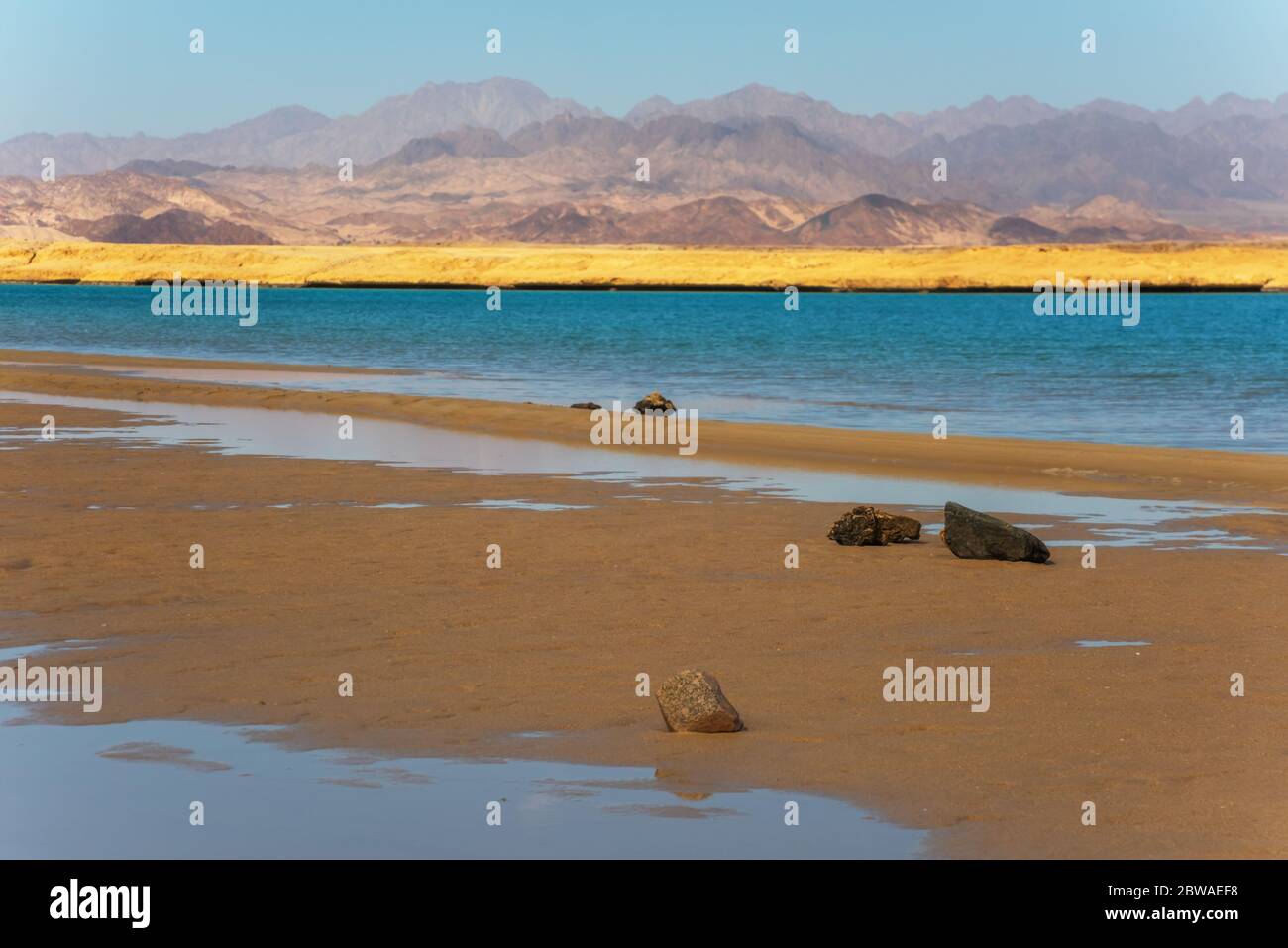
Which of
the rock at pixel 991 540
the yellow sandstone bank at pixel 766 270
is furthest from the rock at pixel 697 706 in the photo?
the yellow sandstone bank at pixel 766 270

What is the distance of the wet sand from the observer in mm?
8203

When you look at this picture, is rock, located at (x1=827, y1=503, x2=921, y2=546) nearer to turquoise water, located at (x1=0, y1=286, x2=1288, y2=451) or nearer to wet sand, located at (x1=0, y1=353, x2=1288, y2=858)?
wet sand, located at (x1=0, y1=353, x2=1288, y2=858)

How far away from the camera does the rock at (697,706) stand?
29.1 feet

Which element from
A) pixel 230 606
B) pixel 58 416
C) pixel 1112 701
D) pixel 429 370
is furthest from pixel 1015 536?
pixel 429 370

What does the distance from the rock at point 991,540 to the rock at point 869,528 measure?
79 cm

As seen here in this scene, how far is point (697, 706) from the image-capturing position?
888cm

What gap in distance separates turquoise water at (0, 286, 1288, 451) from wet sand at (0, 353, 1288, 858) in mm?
13748

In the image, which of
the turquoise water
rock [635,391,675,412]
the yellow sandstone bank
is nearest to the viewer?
rock [635,391,675,412]

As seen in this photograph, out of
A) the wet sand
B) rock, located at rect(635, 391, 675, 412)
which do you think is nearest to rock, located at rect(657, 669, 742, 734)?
the wet sand

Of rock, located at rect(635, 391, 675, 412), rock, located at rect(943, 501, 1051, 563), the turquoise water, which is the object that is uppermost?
the turquoise water

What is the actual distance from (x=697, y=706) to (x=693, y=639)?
253 centimetres

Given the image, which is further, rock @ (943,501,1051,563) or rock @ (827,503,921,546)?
rock @ (827,503,921,546)

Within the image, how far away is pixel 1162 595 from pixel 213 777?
25.7 feet
